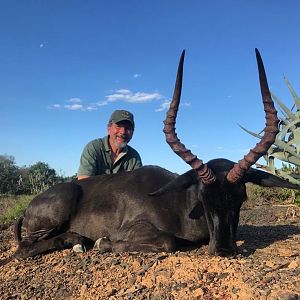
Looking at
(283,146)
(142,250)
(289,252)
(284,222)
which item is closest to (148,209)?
(142,250)

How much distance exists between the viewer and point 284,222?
23.8ft

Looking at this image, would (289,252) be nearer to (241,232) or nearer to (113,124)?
(241,232)

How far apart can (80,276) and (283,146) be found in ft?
12.2

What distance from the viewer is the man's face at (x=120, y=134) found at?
7.12m

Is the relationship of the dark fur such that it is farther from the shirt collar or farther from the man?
the shirt collar

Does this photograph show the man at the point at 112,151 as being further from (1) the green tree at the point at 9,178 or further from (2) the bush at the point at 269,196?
(1) the green tree at the point at 9,178

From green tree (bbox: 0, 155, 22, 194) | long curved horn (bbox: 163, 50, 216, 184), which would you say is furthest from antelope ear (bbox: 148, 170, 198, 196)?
green tree (bbox: 0, 155, 22, 194)

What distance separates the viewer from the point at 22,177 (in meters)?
24.9

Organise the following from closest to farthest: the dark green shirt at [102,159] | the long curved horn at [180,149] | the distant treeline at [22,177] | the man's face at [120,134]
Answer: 1. the long curved horn at [180,149]
2. the dark green shirt at [102,159]
3. the man's face at [120,134]
4. the distant treeline at [22,177]

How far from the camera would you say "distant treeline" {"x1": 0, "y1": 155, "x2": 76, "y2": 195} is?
69.7 ft

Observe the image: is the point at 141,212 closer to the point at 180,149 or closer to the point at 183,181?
the point at 183,181

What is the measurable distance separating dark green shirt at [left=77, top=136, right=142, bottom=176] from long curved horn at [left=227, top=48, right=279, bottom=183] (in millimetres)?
3129

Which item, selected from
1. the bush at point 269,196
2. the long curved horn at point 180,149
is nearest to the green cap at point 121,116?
the long curved horn at point 180,149

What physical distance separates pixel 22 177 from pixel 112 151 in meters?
18.8
